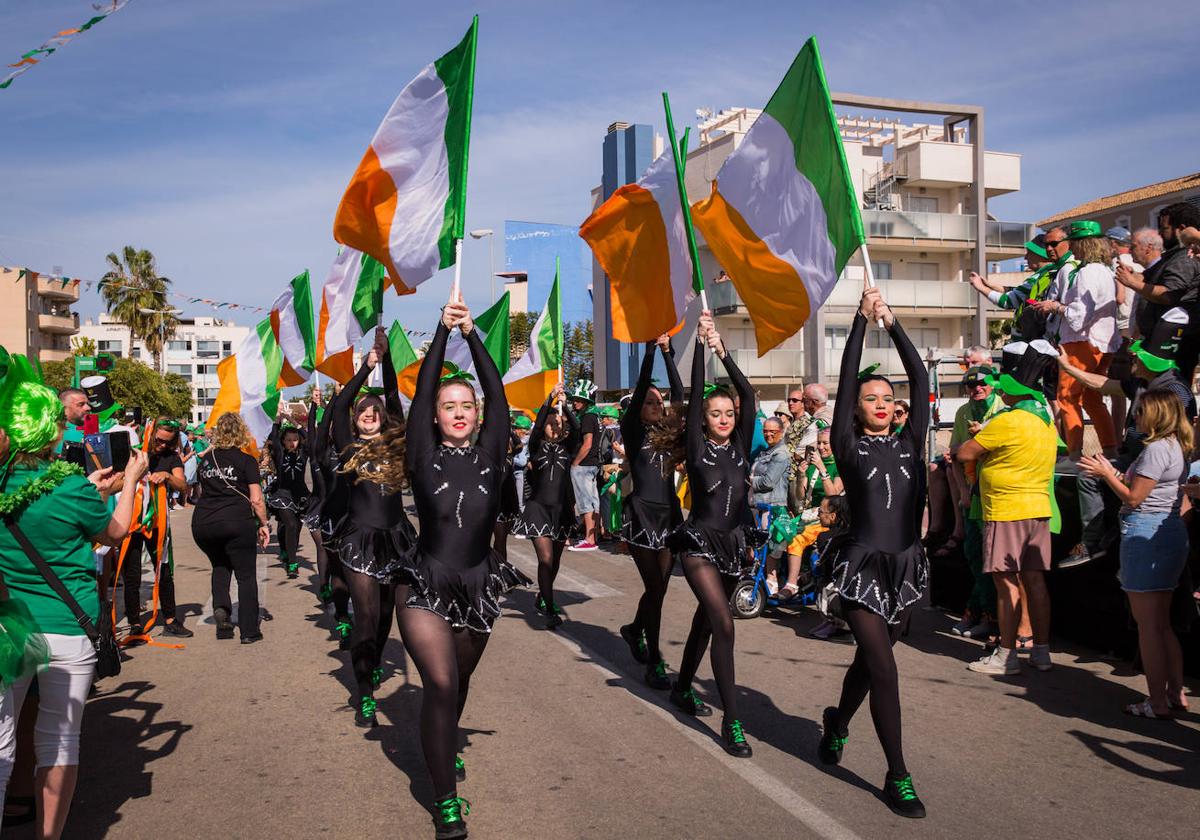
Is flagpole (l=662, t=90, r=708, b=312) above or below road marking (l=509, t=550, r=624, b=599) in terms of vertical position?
above

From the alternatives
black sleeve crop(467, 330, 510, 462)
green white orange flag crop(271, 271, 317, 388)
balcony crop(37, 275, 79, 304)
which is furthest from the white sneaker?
balcony crop(37, 275, 79, 304)

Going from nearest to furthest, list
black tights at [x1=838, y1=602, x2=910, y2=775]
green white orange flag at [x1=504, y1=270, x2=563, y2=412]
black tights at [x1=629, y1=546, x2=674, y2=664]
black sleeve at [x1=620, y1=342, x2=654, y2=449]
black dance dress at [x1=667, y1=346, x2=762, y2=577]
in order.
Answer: black tights at [x1=838, y1=602, x2=910, y2=775] → black dance dress at [x1=667, y1=346, x2=762, y2=577] → black tights at [x1=629, y1=546, x2=674, y2=664] → black sleeve at [x1=620, y1=342, x2=654, y2=449] → green white orange flag at [x1=504, y1=270, x2=563, y2=412]

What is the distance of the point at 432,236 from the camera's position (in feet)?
21.3

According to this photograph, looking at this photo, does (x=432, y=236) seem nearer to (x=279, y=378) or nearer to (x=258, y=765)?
(x=258, y=765)

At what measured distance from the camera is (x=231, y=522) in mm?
8984

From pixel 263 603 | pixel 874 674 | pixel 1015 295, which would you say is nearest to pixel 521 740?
pixel 874 674

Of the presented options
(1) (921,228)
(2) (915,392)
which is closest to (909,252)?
(1) (921,228)

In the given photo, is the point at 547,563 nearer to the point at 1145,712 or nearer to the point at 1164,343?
the point at 1145,712

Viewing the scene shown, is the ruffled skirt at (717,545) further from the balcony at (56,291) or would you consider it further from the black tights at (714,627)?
the balcony at (56,291)

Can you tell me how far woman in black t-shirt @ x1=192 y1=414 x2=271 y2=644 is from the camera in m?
8.98

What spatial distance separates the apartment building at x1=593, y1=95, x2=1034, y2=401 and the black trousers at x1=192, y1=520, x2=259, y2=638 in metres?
27.6

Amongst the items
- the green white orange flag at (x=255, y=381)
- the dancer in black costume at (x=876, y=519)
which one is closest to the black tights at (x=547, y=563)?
the dancer in black costume at (x=876, y=519)

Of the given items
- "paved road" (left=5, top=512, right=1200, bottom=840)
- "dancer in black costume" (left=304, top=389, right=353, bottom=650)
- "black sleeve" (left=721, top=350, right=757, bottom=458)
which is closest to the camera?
"paved road" (left=5, top=512, right=1200, bottom=840)

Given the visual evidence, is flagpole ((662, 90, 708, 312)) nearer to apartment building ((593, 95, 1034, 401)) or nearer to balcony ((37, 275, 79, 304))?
apartment building ((593, 95, 1034, 401))
